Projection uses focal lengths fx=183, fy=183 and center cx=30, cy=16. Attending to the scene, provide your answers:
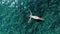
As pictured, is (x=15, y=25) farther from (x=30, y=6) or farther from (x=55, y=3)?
(x=55, y=3)

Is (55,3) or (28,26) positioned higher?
(55,3)

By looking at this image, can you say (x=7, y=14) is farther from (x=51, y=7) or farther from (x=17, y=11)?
(x=51, y=7)

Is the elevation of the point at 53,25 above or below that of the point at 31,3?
below

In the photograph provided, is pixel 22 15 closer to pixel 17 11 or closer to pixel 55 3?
pixel 17 11

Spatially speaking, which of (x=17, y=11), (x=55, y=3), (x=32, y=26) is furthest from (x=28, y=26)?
(x=55, y=3)

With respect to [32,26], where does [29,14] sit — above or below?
above

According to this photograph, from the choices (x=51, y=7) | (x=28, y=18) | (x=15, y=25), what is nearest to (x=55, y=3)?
(x=51, y=7)

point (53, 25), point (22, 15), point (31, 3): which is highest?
point (31, 3)
